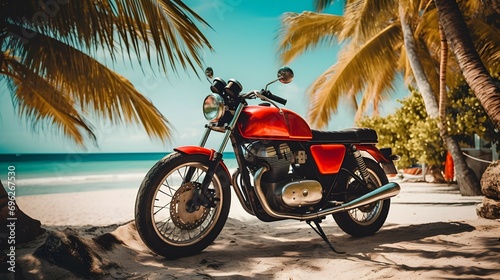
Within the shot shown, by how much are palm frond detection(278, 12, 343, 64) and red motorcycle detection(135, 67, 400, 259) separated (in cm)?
715

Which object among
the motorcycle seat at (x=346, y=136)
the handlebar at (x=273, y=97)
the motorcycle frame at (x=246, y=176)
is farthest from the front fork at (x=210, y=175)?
the motorcycle seat at (x=346, y=136)

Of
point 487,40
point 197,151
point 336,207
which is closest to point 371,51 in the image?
point 487,40

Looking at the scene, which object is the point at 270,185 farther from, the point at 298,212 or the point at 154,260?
the point at 154,260

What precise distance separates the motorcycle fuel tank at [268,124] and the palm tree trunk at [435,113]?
4956mm

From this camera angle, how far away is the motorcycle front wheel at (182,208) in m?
2.68

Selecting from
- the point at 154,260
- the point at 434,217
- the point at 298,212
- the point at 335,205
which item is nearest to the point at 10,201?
the point at 154,260

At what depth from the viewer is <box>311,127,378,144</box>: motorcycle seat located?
3.35m

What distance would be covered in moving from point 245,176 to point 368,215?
1.50m

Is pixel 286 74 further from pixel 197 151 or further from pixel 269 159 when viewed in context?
pixel 197 151

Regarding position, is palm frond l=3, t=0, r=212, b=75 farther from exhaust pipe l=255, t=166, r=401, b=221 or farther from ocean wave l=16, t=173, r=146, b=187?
ocean wave l=16, t=173, r=146, b=187

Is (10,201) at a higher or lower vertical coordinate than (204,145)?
lower

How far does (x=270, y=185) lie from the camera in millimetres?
3062

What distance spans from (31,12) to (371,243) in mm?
3511

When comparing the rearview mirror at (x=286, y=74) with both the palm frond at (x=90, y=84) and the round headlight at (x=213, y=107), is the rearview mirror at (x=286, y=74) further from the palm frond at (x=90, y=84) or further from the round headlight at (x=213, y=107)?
the palm frond at (x=90, y=84)
